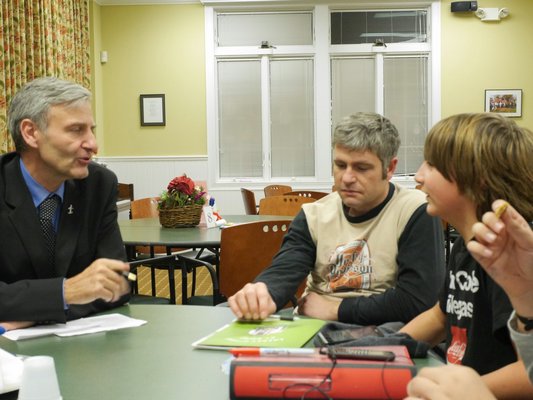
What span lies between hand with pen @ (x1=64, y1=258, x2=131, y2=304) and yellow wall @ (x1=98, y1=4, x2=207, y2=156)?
630cm

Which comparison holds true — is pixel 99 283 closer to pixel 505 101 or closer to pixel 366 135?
pixel 366 135

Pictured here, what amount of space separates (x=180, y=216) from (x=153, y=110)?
14.2 ft

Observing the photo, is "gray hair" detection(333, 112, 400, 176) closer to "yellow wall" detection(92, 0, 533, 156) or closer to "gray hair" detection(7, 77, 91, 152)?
"gray hair" detection(7, 77, 91, 152)

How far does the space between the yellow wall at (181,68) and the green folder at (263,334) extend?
641 centimetres

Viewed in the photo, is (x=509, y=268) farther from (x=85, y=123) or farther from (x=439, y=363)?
(x=85, y=123)

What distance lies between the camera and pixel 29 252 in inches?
72.9

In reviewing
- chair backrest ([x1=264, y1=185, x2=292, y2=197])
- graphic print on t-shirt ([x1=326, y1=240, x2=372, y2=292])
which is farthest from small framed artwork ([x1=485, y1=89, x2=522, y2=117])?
graphic print on t-shirt ([x1=326, y1=240, x2=372, y2=292])

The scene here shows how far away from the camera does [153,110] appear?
7.88 m

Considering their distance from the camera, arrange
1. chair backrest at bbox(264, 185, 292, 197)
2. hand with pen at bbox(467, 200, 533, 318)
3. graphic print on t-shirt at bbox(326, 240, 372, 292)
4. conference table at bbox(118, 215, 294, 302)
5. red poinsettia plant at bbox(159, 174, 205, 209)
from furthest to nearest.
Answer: chair backrest at bbox(264, 185, 292, 197), red poinsettia plant at bbox(159, 174, 205, 209), conference table at bbox(118, 215, 294, 302), graphic print on t-shirt at bbox(326, 240, 372, 292), hand with pen at bbox(467, 200, 533, 318)

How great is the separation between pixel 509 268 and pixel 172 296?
95.5 inches

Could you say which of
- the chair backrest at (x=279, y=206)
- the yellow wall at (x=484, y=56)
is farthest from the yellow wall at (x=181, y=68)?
the chair backrest at (x=279, y=206)

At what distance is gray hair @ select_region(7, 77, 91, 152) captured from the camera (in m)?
1.99

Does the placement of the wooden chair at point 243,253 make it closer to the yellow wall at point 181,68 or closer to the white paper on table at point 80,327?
the white paper on table at point 80,327

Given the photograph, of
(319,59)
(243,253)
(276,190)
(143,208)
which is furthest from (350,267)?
(319,59)
